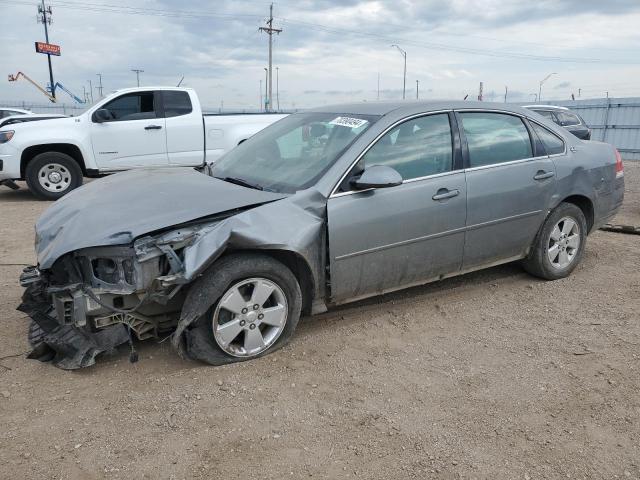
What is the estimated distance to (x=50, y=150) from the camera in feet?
29.9

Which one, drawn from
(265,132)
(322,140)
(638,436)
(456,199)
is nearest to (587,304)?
(456,199)

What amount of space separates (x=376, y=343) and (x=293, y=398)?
0.88 meters

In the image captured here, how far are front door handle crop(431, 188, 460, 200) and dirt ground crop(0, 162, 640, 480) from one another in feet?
3.06

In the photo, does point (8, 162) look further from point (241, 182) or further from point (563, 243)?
point (563, 243)

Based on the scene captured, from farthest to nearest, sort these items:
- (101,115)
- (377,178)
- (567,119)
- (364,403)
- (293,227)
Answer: (567,119), (101,115), (377,178), (293,227), (364,403)

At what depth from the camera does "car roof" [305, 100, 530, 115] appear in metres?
4.05

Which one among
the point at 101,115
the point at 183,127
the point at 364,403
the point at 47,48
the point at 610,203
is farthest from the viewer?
the point at 47,48

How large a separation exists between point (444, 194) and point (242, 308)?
1.73 m

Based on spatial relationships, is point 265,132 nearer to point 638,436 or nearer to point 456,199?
point 456,199

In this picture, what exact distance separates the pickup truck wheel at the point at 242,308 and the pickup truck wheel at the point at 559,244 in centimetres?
243

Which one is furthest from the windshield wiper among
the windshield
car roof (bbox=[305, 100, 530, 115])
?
car roof (bbox=[305, 100, 530, 115])

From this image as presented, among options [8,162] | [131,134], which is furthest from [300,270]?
[8,162]

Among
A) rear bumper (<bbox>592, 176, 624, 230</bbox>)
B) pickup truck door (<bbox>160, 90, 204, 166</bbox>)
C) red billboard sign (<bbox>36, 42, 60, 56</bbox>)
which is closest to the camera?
rear bumper (<bbox>592, 176, 624, 230</bbox>)

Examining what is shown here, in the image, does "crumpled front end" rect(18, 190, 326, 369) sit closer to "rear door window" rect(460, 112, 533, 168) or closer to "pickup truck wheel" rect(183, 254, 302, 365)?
"pickup truck wheel" rect(183, 254, 302, 365)
